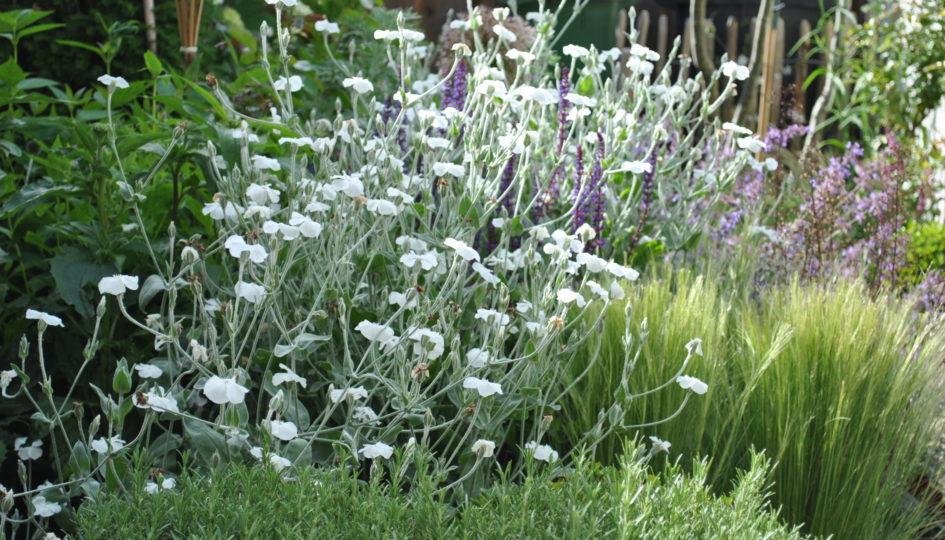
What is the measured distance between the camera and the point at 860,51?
757 cm

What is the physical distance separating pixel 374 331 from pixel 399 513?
55cm

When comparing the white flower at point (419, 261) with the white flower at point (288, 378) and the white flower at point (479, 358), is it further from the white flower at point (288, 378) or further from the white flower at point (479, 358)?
the white flower at point (288, 378)

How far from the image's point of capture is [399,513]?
4.67 feet

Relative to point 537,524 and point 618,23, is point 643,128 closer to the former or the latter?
point 537,524

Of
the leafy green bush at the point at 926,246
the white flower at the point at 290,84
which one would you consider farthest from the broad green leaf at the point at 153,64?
the leafy green bush at the point at 926,246

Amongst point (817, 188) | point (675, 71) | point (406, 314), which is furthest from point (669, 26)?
point (406, 314)

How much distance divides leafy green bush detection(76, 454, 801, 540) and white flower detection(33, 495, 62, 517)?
33 centimetres

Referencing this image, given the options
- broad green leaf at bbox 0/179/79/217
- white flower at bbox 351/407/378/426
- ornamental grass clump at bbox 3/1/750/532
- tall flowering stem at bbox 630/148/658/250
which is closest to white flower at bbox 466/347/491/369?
ornamental grass clump at bbox 3/1/750/532

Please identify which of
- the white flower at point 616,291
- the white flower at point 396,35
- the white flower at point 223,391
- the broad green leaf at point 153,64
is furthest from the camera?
the broad green leaf at point 153,64

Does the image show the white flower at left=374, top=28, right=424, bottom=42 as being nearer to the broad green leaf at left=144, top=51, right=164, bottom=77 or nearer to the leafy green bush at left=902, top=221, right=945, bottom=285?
the broad green leaf at left=144, top=51, right=164, bottom=77

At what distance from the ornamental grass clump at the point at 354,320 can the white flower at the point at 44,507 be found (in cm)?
1

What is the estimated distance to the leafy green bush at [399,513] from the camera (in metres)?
1.40

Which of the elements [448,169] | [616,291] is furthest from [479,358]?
[448,169]

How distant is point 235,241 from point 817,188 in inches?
111
